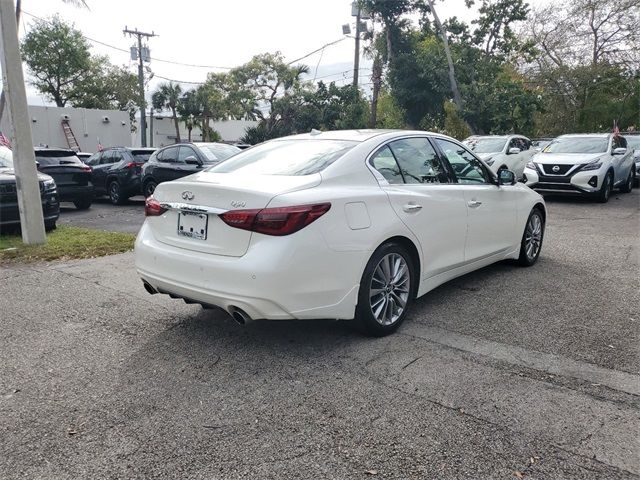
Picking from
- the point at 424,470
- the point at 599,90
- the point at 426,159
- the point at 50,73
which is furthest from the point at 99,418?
the point at 50,73

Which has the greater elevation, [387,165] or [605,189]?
[387,165]

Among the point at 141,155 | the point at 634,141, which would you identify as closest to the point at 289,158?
the point at 141,155

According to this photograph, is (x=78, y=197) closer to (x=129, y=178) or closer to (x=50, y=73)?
(x=129, y=178)

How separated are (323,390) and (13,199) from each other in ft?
23.3

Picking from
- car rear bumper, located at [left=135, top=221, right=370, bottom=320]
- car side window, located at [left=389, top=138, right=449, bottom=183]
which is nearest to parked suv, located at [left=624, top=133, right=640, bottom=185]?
car side window, located at [left=389, top=138, right=449, bottom=183]

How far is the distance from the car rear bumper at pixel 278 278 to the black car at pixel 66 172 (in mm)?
9923

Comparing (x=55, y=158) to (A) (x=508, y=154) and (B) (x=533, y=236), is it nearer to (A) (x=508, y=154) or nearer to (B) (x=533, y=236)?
(B) (x=533, y=236)

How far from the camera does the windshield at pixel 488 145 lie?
1469 cm

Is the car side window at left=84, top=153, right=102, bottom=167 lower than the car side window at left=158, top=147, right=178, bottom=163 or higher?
lower

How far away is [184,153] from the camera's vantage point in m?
12.5

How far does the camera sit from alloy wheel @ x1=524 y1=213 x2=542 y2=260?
6.14 metres

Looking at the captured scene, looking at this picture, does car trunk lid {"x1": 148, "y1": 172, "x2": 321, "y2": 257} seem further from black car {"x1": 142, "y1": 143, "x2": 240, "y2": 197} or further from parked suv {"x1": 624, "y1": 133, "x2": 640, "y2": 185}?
parked suv {"x1": 624, "y1": 133, "x2": 640, "y2": 185}

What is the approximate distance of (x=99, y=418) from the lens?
2.98 meters

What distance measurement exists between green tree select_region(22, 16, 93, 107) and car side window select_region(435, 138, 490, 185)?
42566mm
